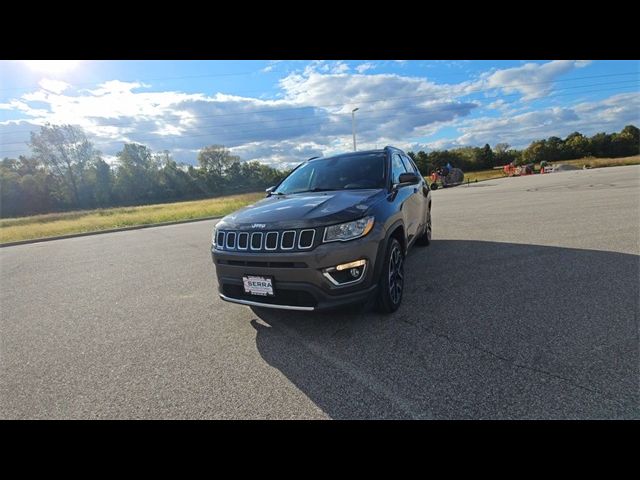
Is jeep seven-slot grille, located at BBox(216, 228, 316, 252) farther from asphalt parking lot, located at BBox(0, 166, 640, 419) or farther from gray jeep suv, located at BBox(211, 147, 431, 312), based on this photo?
asphalt parking lot, located at BBox(0, 166, 640, 419)

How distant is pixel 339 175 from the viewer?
14.1 ft

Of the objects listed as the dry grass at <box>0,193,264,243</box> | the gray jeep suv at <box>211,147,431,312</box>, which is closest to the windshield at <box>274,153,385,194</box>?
the gray jeep suv at <box>211,147,431,312</box>

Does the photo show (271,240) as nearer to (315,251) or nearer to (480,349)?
(315,251)

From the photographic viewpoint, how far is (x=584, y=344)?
2676 millimetres

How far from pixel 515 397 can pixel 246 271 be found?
227 cm

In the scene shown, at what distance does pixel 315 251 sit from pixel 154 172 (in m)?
73.6

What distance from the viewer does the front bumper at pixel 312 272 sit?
2811 mm

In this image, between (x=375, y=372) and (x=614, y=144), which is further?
(x=614, y=144)

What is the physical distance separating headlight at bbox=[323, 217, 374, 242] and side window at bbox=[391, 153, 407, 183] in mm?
1355

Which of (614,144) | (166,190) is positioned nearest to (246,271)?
(166,190)

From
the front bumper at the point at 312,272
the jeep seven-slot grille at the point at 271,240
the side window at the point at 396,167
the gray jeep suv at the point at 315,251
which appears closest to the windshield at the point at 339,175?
the side window at the point at 396,167

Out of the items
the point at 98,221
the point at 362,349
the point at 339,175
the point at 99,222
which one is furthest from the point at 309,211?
the point at 98,221
